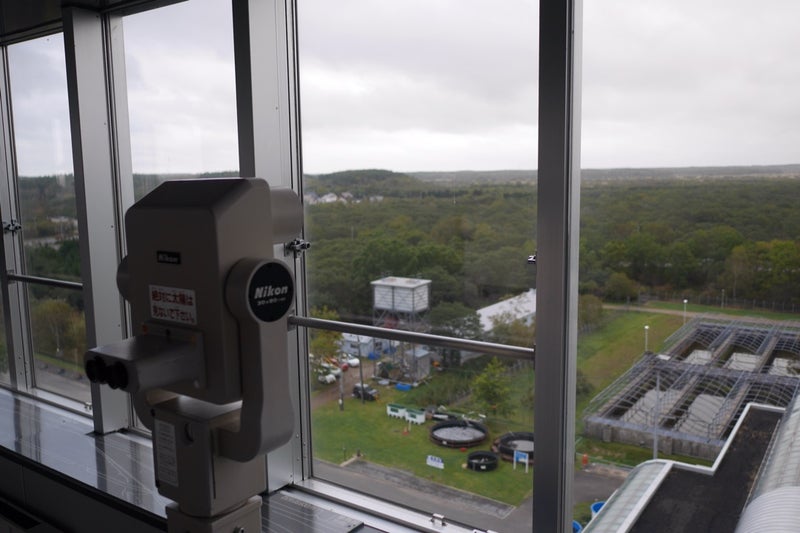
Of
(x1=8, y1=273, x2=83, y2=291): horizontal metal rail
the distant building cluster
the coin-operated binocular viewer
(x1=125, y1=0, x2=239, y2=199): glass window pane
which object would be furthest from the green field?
(x1=8, y1=273, x2=83, y2=291): horizontal metal rail

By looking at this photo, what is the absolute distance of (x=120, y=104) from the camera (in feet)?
10.8

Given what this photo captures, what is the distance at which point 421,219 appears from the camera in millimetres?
2344

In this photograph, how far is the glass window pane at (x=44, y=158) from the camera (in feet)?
12.0

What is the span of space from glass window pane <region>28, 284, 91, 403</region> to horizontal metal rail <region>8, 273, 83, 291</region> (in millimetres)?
94

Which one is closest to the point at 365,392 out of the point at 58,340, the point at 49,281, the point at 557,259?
the point at 557,259

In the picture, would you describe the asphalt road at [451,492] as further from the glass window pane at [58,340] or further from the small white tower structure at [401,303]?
the glass window pane at [58,340]

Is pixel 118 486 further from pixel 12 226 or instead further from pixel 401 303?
pixel 12 226

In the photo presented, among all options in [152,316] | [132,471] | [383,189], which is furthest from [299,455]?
[152,316]

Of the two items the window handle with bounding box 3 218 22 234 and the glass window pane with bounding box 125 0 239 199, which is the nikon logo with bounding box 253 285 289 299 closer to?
the glass window pane with bounding box 125 0 239 199

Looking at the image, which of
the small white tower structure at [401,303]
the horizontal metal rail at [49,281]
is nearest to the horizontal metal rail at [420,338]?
the small white tower structure at [401,303]

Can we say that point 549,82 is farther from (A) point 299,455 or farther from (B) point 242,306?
(A) point 299,455

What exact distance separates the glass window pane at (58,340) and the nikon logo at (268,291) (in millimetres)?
2704

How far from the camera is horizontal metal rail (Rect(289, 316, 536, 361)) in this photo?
79.1 inches

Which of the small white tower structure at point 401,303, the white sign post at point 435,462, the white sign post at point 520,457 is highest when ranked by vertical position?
the small white tower structure at point 401,303
